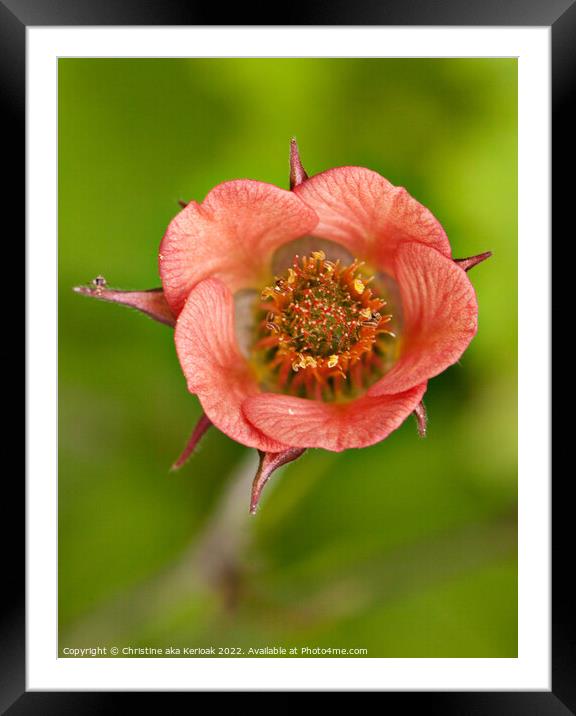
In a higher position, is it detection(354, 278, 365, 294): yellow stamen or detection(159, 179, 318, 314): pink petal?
detection(159, 179, 318, 314): pink petal

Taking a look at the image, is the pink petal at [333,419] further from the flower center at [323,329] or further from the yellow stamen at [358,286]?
the yellow stamen at [358,286]

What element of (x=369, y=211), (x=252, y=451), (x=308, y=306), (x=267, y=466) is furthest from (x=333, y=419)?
(x=252, y=451)

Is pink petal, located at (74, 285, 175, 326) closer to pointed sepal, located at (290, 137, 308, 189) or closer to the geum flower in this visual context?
the geum flower

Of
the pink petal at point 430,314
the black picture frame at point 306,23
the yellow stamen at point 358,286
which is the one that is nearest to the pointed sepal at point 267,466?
the pink petal at point 430,314

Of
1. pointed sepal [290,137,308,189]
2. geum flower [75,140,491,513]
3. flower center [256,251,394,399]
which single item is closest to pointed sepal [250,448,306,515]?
geum flower [75,140,491,513]

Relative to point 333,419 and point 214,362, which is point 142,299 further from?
point 333,419
